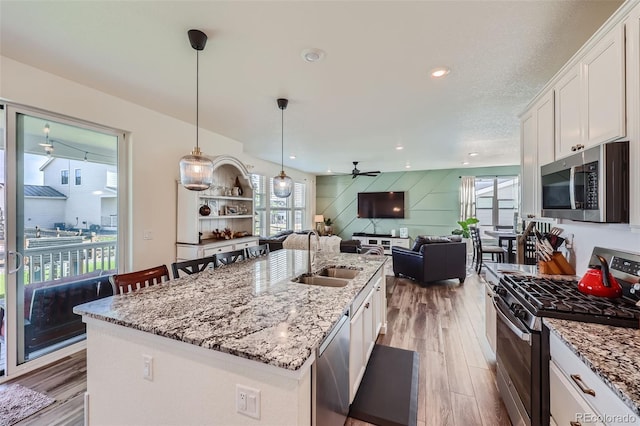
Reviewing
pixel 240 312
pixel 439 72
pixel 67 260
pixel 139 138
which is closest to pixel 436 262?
pixel 439 72

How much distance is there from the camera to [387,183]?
845cm

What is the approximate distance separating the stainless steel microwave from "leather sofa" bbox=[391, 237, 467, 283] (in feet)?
10.6

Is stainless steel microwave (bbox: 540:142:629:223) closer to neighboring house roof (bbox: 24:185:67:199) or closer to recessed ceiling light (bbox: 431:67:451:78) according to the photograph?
recessed ceiling light (bbox: 431:67:451:78)

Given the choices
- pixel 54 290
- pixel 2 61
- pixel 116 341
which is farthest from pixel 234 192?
pixel 116 341

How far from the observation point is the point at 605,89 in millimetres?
1413

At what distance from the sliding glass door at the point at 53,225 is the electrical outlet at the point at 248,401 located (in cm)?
260

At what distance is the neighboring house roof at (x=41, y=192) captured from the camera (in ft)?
7.88

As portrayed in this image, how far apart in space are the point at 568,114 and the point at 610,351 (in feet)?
4.90

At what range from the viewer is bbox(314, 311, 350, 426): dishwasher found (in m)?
1.22

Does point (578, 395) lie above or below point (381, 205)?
below

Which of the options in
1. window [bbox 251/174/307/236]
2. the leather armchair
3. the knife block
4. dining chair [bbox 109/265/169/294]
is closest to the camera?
dining chair [bbox 109/265/169/294]

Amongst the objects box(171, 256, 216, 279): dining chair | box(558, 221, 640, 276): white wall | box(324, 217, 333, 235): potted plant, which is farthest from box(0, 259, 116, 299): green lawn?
box(324, 217, 333, 235): potted plant

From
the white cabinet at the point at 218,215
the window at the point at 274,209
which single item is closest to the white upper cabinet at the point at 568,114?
the white cabinet at the point at 218,215

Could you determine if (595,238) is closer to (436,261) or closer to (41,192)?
(436,261)
